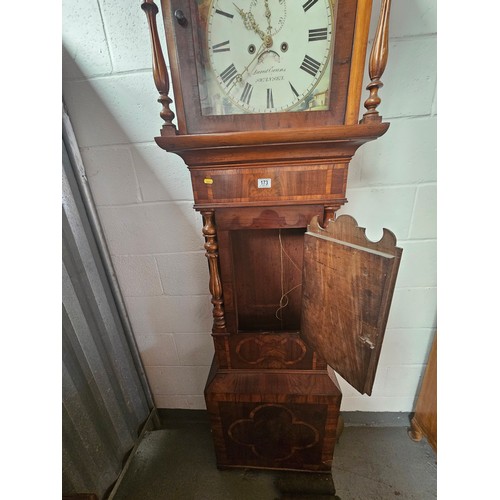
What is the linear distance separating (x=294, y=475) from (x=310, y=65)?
1.34 m

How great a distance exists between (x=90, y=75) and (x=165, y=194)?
43 centimetres

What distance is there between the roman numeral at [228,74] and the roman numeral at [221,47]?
0.04 meters

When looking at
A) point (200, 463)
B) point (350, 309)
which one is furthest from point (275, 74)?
A: point (200, 463)

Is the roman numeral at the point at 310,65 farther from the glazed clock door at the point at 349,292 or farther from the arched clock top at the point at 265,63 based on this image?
the glazed clock door at the point at 349,292

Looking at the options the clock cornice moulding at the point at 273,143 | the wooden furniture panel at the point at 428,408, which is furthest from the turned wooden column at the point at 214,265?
the wooden furniture panel at the point at 428,408

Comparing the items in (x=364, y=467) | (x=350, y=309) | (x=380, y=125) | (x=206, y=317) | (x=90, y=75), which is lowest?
(x=364, y=467)

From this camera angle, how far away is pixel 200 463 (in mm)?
1051

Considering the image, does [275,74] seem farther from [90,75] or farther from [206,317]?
[206,317]

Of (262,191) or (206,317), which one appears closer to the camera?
(262,191)

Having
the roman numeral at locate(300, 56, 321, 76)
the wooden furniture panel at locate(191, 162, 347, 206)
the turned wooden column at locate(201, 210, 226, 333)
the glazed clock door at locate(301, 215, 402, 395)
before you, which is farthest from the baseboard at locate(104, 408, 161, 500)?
the roman numeral at locate(300, 56, 321, 76)

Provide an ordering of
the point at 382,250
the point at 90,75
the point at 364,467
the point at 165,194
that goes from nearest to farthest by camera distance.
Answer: the point at 382,250 < the point at 90,75 < the point at 165,194 < the point at 364,467

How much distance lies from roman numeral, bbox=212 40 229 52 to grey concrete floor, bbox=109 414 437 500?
1397 millimetres

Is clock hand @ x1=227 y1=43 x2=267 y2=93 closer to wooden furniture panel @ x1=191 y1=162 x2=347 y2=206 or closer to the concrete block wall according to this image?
wooden furniture panel @ x1=191 y1=162 x2=347 y2=206

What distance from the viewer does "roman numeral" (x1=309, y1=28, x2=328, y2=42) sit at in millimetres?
513
